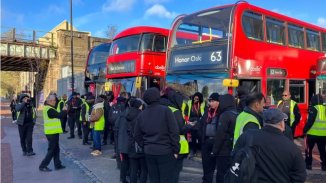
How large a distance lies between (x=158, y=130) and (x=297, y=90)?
24.6 ft

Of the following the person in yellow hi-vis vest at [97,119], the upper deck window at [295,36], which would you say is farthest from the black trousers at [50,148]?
the upper deck window at [295,36]

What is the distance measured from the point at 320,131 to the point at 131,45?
733 centimetres

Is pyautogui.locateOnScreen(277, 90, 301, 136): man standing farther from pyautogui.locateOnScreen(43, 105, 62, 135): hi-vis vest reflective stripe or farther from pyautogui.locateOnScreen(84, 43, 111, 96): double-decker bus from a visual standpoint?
pyautogui.locateOnScreen(84, 43, 111, 96): double-decker bus

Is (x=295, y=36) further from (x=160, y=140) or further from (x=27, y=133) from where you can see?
(x=27, y=133)

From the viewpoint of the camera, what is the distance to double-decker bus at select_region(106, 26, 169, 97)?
1232cm

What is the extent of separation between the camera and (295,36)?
11.3 metres

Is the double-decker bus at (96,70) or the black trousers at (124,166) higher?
the double-decker bus at (96,70)

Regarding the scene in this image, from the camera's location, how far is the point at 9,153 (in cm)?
1117

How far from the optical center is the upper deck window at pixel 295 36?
11.1m

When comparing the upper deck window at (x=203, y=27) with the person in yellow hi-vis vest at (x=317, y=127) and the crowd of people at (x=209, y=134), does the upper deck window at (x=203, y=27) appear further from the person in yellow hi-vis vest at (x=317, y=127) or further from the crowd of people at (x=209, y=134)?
the person in yellow hi-vis vest at (x=317, y=127)

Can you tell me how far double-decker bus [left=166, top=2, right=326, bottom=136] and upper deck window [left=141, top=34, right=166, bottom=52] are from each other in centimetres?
213

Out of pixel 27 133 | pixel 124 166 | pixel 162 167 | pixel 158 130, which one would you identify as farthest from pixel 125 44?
pixel 162 167

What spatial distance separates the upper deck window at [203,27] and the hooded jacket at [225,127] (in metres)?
3.83

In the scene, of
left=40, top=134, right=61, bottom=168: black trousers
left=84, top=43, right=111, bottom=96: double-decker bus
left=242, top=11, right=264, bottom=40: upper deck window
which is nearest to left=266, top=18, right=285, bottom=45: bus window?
left=242, top=11, right=264, bottom=40: upper deck window
